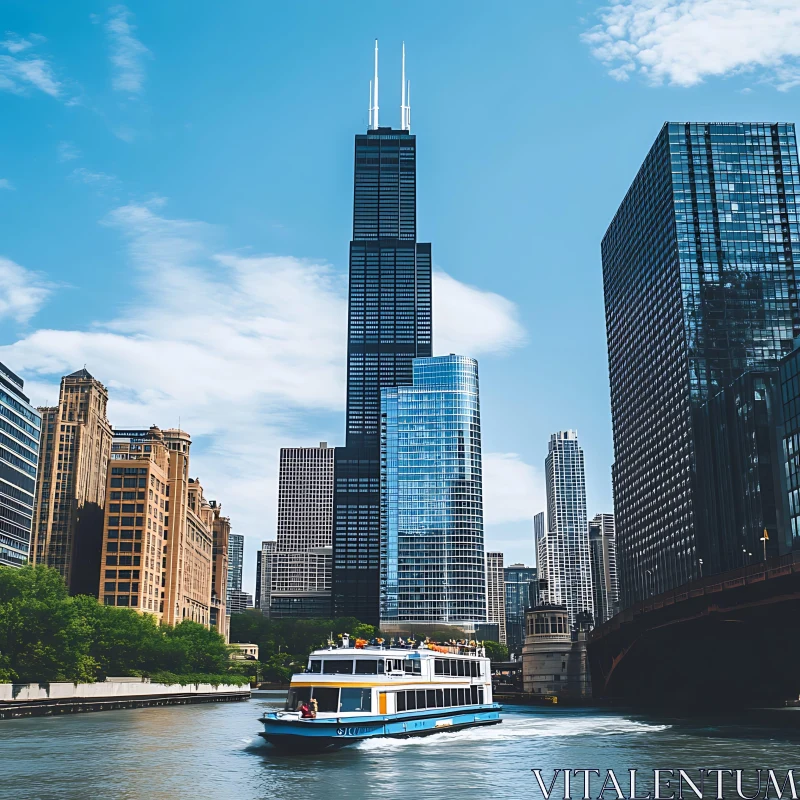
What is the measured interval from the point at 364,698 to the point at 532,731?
2919cm

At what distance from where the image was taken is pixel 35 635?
107 m

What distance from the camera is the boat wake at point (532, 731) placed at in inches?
2786

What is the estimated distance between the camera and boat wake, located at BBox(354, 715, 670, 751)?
70769 millimetres

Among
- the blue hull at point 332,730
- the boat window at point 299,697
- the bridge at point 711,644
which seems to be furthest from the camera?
the bridge at point 711,644

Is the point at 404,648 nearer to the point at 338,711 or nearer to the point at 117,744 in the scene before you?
the point at 338,711

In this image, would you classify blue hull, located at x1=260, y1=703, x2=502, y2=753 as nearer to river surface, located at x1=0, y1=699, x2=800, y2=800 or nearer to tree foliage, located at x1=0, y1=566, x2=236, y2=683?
river surface, located at x1=0, y1=699, x2=800, y2=800

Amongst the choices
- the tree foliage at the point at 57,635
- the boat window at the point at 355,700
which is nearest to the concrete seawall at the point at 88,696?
the tree foliage at the point at 57,635

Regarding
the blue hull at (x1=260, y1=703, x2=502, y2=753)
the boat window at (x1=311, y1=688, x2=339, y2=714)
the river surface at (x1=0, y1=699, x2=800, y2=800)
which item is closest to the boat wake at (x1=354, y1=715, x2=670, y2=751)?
the river surface at (x1=0, y1=699, x2=800, y2=800)

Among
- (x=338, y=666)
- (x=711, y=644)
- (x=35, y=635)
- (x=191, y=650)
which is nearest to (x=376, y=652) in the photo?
(x=338, y=666)

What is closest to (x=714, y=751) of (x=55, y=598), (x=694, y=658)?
(x=694, y=658)

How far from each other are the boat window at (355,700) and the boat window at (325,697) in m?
0.48

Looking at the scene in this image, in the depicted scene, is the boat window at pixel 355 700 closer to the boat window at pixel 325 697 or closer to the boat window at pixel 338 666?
the boat window at pixel 325 697

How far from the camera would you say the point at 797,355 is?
148750 mm

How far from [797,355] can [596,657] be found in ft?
201
